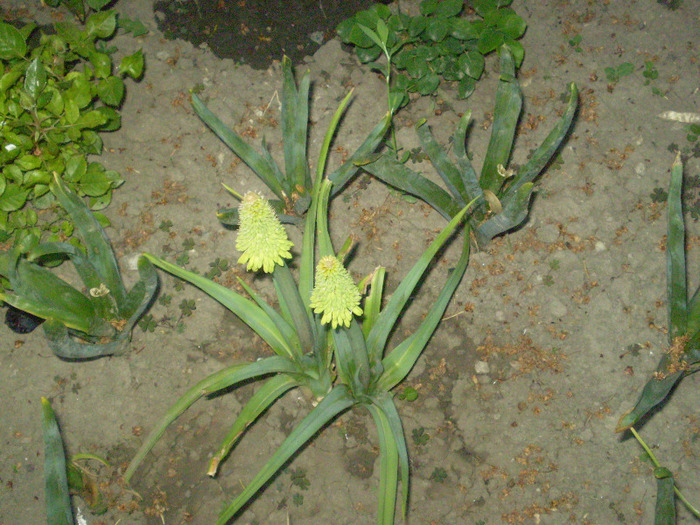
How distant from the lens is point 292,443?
1.58 m

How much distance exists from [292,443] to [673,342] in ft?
4.59

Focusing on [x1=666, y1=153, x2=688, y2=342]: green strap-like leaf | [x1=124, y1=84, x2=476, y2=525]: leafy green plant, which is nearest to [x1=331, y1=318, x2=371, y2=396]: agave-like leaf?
[x1=124, y1=84, x2=476, y2=525]: leafy green plant

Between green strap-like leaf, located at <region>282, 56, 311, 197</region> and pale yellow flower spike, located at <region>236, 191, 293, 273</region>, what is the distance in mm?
761

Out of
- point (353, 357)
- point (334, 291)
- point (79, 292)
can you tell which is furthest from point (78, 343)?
point (334, 291)

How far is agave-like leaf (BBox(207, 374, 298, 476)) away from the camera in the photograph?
1.57 m

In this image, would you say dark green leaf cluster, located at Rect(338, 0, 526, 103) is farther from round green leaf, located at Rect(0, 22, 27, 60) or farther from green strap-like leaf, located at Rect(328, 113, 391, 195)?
round green leaf, located at Rect(0, 22, 27, 60)

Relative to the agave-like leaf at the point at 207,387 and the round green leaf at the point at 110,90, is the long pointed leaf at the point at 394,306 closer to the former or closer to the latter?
the agave-like leaf at the point at 207,387

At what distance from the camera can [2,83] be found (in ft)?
7.17

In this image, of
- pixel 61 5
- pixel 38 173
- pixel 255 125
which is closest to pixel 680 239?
pixel 255 125

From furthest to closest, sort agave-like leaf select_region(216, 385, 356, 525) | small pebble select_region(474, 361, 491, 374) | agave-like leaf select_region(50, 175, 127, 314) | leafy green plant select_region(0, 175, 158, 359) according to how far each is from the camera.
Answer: small pebble select_region(474, 361, 491, 374)
agave-like leaf select_region(50, 175, 127, 314)
leafy green plant select_region(0, 175, 158, 359)
agave-like leaf select_region(216, 385, 356, 525)

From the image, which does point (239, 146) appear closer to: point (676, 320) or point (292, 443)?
point (292, 443)

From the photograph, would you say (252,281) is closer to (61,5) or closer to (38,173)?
(38,173)

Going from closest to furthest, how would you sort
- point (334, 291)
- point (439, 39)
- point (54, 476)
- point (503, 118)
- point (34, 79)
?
point (334, 291), point (54, 476), point (503, 118), point (34, 79), point (439, 39)

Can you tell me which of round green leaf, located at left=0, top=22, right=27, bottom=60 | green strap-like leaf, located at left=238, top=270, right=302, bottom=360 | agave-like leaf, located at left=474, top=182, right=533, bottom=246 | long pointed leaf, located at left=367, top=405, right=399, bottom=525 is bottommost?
long pointed leaf, located at left=367, top=405, right=399, bottom=525
